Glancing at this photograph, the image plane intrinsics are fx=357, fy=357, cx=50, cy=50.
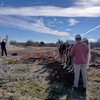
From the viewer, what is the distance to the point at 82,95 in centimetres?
1334

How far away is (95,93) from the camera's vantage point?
45.1 ft

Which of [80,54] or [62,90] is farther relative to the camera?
[80,54]

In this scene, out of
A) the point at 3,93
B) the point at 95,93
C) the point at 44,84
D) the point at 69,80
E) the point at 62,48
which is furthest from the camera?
the point at 62,48

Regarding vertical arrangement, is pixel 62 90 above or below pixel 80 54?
below

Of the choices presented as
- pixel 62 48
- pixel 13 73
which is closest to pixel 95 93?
pixel 13 73

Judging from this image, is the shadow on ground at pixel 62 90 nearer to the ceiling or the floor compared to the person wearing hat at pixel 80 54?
nearer to the floor

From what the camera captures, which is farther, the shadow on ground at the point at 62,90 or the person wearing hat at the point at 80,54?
the person wearing hat at the point at 80,54

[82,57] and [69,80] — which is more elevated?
[82,57]

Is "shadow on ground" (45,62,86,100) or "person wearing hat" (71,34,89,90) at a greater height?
"person wearing hat" (71,34,89,90)

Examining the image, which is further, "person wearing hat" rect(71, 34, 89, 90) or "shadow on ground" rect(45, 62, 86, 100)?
"person wearing hat" rect(71, 34, 89, 90)

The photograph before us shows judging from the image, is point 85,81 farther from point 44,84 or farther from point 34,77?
point 34,77

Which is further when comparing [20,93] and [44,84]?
[44,84]

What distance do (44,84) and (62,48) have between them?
10.8 meters

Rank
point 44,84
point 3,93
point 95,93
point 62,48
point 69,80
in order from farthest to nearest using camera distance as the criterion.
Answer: point 62,48 < point 69,80 < point 44,84 < point 95,93 < point 3,93
